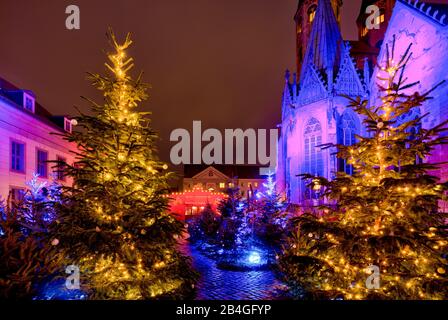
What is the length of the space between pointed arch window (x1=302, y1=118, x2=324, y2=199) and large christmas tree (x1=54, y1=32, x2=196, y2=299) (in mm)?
18231

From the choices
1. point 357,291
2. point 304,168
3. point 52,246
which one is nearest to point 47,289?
point 52,246

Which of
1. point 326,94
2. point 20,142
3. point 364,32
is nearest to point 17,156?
point 20,142

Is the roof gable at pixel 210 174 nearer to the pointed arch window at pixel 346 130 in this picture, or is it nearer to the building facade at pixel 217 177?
the building facade at pixel 217 177

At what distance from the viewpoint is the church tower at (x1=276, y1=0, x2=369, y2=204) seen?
2264cm

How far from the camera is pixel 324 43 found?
25.8 m

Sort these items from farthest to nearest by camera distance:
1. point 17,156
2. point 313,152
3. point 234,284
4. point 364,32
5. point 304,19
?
point 304,19 < point 364,32 < point 313,152 < point 17,156 < point 234,284

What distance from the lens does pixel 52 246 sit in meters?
5.68

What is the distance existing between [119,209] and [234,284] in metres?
5.32

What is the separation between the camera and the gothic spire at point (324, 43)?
25156mm

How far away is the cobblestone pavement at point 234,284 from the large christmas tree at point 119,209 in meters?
1.81

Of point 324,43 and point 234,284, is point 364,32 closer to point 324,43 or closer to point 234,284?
point 324,43

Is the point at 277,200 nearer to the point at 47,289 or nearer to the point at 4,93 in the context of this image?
the point at 47,289

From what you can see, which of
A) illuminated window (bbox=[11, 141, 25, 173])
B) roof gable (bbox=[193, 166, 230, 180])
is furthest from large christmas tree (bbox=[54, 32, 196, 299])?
roof gable (bbox=[193, 166, 230, 180])

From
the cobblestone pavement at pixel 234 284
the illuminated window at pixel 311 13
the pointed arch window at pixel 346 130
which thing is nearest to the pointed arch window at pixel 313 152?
the pointed arch window at pixel 346 130
